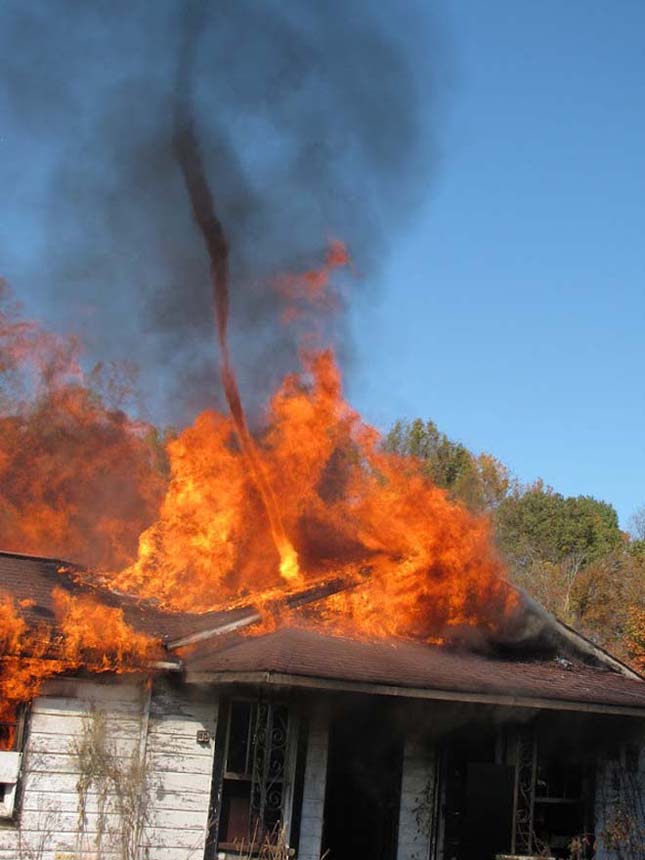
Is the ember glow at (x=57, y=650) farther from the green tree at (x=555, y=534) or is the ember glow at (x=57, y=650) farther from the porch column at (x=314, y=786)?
the green tree at (x=555, y=534)

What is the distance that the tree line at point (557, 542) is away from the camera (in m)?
37.3

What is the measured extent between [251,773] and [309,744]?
91cm

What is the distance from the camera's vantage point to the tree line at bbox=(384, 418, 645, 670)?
3728 cm

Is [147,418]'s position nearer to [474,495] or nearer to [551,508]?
[474,495]

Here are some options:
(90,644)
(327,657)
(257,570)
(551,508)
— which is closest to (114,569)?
(257,570)

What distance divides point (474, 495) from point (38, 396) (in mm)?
21593

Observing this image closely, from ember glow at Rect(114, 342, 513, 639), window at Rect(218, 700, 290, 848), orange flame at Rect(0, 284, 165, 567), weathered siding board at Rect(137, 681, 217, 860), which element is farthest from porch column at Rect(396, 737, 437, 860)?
orange flame at Rect(0, 284, 165, 567)

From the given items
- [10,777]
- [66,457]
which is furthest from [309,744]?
[66,457]

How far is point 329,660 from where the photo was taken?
428 inches

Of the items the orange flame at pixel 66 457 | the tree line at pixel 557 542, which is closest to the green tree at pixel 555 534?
the tree line at pixel 557 542

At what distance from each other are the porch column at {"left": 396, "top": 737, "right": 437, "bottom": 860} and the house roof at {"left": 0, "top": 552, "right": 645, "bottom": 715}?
143 cm

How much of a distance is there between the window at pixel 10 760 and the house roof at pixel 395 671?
6.58ft

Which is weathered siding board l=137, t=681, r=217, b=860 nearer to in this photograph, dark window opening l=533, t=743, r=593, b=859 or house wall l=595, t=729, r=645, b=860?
dark window opening l=533, t=743, r=593, b=859

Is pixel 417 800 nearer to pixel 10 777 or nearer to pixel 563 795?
pixel 563 795
